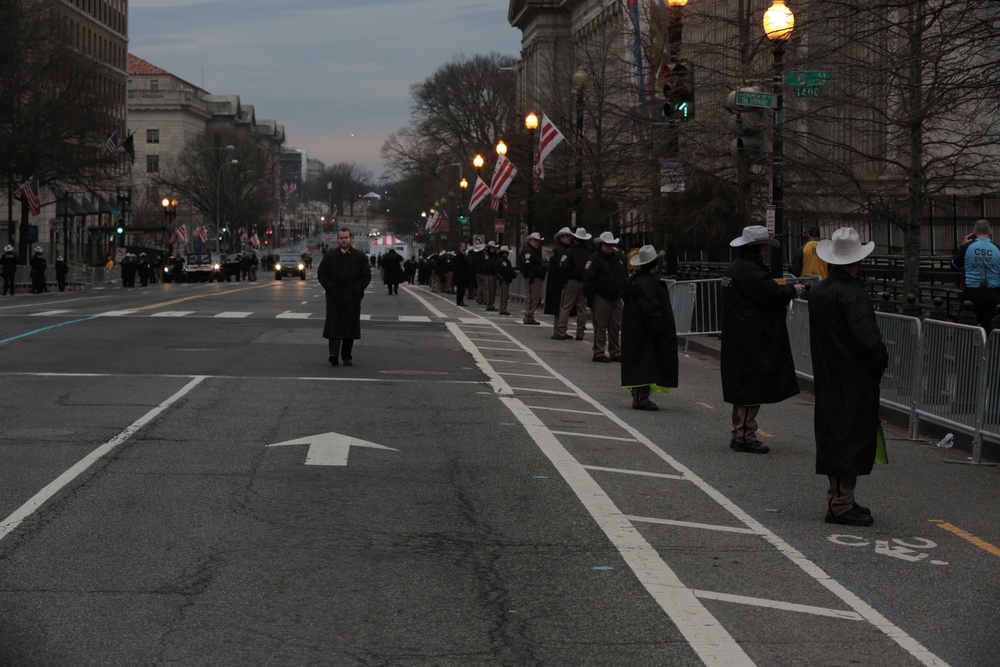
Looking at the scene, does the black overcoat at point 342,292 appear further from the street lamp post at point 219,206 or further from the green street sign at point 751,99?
the street lamp post at point 219,206

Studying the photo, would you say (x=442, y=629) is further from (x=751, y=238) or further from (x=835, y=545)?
(x=751, y=238)

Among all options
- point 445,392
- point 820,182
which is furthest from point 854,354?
point 820,182

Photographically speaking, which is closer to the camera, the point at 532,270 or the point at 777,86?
the point at 777,86

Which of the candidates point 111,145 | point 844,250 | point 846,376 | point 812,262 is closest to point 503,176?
Result: point 812,262

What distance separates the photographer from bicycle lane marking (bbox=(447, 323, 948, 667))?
22.1 feet

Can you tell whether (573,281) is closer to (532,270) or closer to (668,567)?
(532,270)

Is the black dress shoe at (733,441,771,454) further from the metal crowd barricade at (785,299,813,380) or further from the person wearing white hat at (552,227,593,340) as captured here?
the person wearing white hat at (552,227,593,340)

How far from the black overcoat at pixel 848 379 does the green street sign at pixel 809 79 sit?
9008 millimetres

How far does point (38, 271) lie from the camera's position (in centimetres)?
5741

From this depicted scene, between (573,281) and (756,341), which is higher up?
(573,281)

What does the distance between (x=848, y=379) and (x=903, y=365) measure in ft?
19.9

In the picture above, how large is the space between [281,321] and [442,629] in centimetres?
2552

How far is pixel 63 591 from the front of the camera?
24.2 ft

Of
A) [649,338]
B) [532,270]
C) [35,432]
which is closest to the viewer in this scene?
[35,432]
